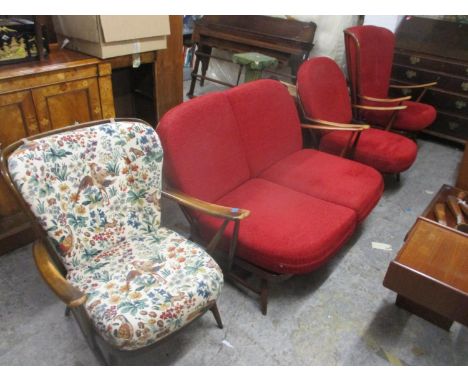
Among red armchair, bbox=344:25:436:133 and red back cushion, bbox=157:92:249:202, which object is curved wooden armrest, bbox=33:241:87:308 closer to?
red back cushion, bbox=157:92:249:202

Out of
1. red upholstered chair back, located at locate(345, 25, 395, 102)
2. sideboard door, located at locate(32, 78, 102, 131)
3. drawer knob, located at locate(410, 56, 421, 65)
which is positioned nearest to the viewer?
sideboard door, located at locate(32, 78, 102, 131)

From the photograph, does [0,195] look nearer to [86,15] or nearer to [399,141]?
[86,15]

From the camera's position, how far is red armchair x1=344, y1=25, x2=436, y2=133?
9.53ft

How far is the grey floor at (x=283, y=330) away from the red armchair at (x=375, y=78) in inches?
61.0

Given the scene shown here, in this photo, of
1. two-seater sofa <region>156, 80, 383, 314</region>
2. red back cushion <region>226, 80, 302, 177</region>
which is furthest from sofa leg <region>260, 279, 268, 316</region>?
red back cushion <region>226, 80, 302, 177</region>

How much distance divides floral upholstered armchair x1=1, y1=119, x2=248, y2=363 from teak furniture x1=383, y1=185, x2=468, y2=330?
699mm

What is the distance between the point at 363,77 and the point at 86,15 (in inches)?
87.1

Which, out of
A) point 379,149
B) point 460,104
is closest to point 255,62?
point 379,149

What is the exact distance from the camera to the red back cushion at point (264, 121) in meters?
1.96

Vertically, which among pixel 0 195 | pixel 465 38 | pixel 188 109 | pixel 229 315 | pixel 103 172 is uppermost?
pixel 465 38

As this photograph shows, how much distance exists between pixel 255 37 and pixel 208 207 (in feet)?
9.91

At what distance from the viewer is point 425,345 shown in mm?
1606

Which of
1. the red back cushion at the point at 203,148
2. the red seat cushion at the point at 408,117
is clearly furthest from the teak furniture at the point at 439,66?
the red back cushion at the point at 203,148
